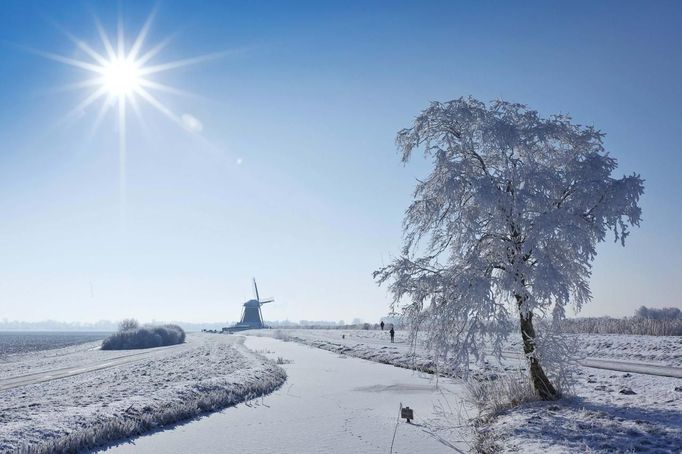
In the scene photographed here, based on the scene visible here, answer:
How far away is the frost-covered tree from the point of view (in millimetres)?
11516

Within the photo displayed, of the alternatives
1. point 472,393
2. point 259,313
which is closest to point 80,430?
point 472,393

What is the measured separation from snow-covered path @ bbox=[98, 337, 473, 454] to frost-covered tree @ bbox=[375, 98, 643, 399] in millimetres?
2319

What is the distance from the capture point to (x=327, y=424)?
42.4 ft

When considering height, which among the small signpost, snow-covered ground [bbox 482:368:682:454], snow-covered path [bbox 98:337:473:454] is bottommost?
snow-covered path [bbox 98:337:473:454]

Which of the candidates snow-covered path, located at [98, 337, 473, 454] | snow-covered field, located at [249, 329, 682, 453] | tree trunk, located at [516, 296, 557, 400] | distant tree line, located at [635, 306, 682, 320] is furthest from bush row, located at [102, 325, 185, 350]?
distant tree line, located at [635, 306, 682, 320]

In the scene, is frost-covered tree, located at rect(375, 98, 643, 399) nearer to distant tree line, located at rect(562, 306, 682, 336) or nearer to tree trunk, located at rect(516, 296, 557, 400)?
tree trunk, located at rect(516, 296, 557, 400)

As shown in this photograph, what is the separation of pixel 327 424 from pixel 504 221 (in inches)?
298

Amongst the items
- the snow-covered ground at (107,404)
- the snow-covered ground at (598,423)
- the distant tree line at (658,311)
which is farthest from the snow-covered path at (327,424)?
the distant tree line at (658,311)

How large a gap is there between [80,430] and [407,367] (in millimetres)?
20290

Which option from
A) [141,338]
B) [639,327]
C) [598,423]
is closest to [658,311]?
[639,327]

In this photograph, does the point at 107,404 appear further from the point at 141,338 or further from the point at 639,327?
the point at 141,338

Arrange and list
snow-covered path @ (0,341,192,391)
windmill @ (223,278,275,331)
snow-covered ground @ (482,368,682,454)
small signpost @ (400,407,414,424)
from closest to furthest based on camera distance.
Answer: snow-covered ground @ (482,368,682,454) < small signpost @ (400,407,414,424) < snow-covered path @ (0,341,192,391) < windmill @ (223,278,275,331)

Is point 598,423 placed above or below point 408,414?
above

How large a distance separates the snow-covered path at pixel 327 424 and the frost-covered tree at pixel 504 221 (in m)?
2.32
